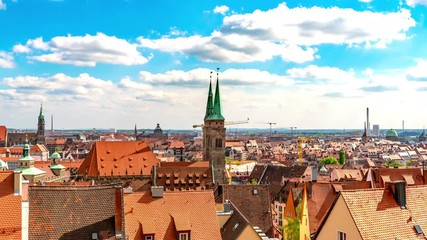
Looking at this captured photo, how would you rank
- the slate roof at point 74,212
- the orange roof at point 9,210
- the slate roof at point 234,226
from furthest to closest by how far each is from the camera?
1. the slate roof at point 234,226
2. the slate roof at point 74,212
3. the orange roof at point 9,210

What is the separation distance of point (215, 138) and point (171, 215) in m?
87.1

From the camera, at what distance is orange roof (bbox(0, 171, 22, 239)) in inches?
1132

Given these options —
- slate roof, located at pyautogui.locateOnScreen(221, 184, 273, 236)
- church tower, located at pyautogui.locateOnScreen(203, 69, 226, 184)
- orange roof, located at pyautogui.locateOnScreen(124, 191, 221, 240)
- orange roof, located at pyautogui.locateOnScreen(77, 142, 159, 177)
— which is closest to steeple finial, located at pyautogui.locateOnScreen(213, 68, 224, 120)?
church tower, located at pyautogui.locateOnScreen(203, 69, 226, 184)

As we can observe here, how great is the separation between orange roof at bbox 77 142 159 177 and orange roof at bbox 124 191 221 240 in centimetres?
6758

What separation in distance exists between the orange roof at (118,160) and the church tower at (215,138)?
18092 millimetres

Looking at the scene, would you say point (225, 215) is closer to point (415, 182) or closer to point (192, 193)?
point (192, 193)

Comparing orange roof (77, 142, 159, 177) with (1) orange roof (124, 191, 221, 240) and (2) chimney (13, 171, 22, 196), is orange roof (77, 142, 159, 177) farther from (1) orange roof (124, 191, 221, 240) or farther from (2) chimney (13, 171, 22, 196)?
(2) chimney (13, 171, 22, 196)

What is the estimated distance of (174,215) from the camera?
117ft

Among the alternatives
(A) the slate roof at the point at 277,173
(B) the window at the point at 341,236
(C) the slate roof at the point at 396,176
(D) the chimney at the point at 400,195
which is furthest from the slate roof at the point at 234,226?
(A) the slate roof at the point at 277,173

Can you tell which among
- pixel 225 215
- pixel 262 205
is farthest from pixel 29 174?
pixel 225 215

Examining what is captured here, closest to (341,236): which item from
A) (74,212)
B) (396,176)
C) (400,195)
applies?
(400,195)

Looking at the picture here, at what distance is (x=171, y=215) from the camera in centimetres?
3584

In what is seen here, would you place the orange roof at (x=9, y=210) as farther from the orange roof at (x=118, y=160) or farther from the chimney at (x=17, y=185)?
the orange roof at (x=118, y=160)

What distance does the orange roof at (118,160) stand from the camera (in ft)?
337
